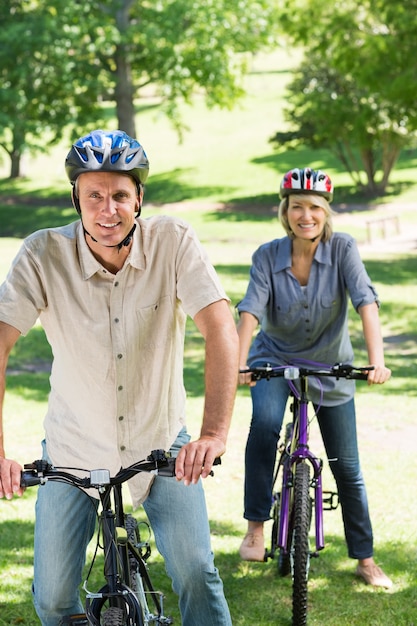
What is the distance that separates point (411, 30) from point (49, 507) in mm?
17515

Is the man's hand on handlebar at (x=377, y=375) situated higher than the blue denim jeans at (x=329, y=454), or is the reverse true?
the man's hand on handlebar at (x=377, y=375)

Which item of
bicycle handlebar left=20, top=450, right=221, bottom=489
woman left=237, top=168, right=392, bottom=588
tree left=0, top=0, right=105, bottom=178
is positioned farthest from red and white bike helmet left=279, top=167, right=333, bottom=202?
tree left=0, top=0, right=105, bottom=178

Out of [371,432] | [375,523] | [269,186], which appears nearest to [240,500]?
[375,523]

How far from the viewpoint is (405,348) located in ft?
46.5

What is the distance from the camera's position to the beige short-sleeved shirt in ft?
11.3

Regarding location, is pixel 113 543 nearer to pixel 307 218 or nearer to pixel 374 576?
pixel 307 218

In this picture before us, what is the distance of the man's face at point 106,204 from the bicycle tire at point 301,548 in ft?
7.15

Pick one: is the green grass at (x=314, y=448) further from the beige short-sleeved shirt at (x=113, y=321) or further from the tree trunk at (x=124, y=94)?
the tree trunk at (x=124, y=94)

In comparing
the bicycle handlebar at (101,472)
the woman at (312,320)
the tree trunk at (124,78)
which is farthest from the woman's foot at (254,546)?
the tree trunk at (124,78)

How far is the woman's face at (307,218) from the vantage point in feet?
17.8

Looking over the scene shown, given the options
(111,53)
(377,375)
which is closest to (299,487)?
(377,375)

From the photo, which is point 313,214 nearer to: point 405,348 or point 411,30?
point 405,348

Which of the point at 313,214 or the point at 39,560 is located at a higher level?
the point at 313,214

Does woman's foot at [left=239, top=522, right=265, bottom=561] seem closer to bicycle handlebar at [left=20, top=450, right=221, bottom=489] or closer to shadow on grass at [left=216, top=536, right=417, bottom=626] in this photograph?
shadow on grass at [left=216, top=536, right=417, bottom=626]
